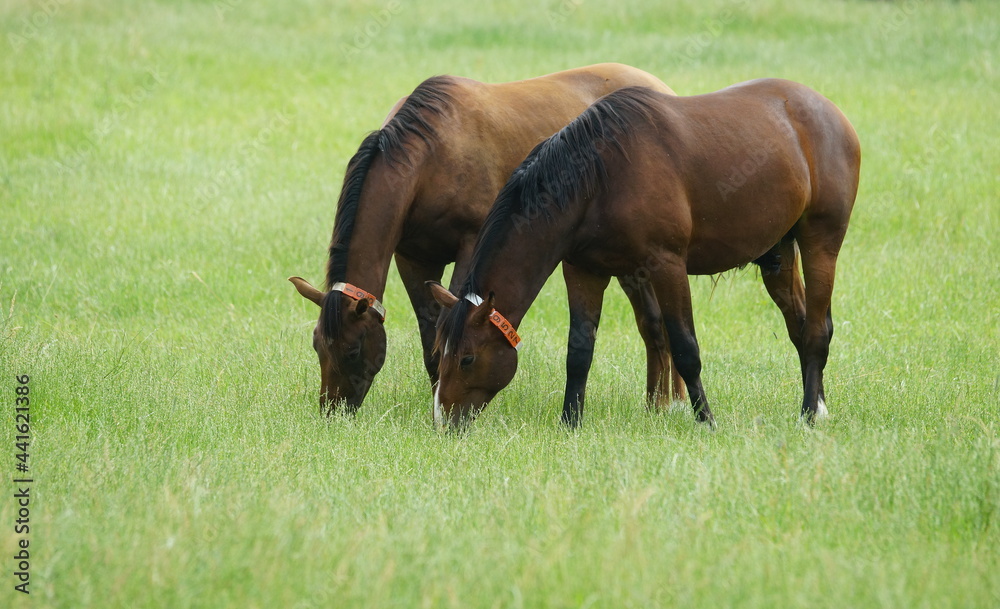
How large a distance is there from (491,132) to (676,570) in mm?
4254

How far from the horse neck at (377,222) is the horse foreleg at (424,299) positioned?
712mm

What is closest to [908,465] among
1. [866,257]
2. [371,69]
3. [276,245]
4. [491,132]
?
[491,132]

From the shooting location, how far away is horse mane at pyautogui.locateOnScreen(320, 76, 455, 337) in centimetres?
611

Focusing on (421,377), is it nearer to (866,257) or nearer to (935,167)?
(866,257)

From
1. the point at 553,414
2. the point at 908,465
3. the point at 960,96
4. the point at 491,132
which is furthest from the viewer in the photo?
the point at 960,96

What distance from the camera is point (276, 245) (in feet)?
34.9

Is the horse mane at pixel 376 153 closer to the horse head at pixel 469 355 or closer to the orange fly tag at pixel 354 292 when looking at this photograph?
the orange fly tag at pixel 354 292

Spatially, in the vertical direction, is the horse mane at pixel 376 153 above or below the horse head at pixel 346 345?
above

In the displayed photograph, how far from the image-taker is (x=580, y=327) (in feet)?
20.2

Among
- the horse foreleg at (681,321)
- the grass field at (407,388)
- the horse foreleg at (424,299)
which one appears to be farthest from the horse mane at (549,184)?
the horse foreleg at (424,299)

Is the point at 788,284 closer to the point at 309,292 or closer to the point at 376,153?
the point at 376,153

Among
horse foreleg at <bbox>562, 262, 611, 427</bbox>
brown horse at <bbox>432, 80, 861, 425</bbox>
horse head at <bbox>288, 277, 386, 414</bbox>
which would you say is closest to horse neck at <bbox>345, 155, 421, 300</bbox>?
horse head at <bbox>288, 277, 386, 414</bbox>

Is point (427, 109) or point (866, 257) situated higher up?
point (427, 109)

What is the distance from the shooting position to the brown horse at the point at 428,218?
6.12 m
